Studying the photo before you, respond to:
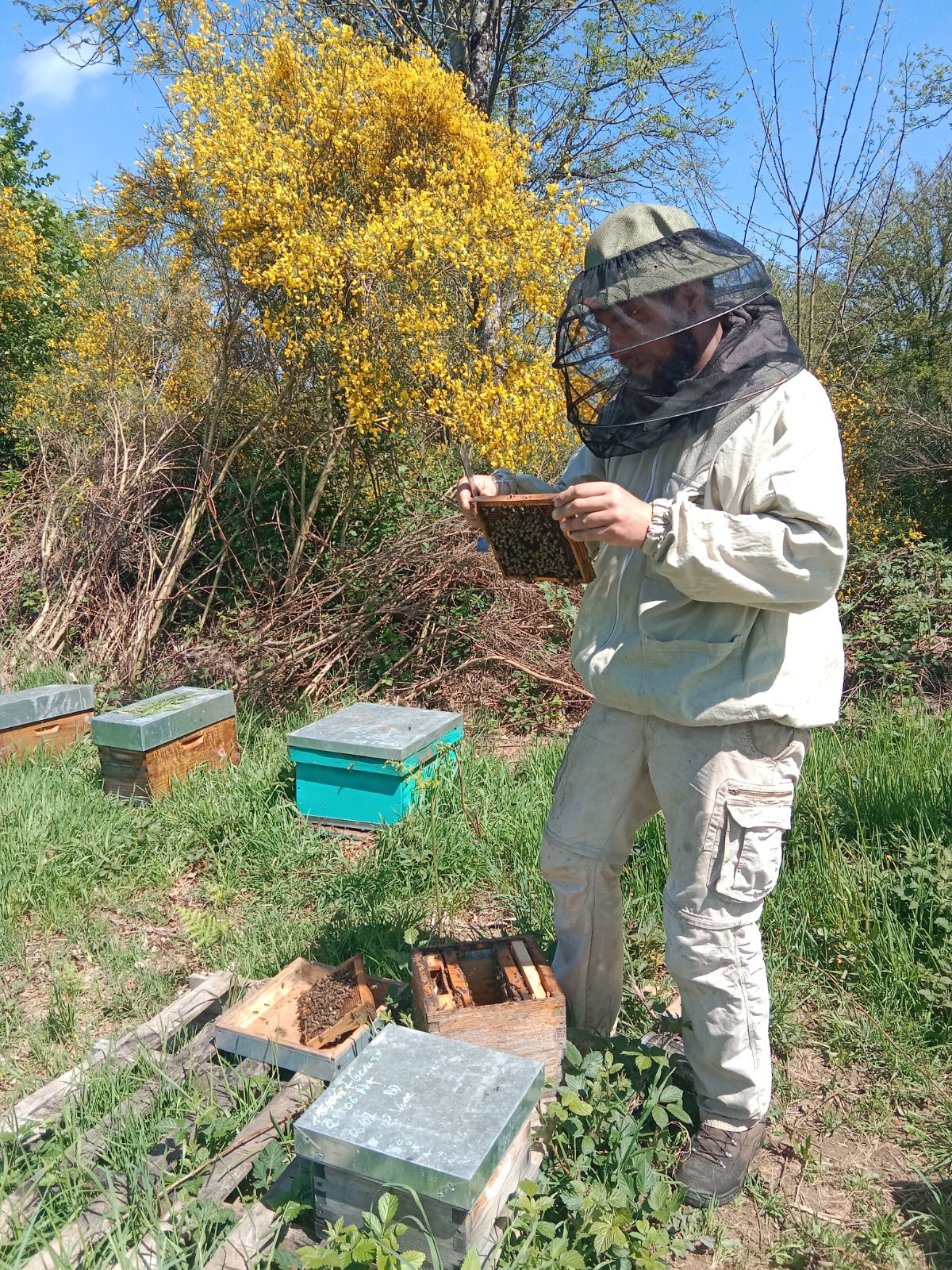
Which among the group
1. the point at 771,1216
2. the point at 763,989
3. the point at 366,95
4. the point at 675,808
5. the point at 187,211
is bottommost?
the point at 771,1216

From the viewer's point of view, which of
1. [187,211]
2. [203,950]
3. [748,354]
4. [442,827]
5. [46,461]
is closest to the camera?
[748,354]

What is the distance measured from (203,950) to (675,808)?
1953mm

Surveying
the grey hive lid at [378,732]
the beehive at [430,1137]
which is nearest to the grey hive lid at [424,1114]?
the beehive at [430,1137]

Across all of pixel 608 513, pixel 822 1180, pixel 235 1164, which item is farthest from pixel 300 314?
pixel 822 1180

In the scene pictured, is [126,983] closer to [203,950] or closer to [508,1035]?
[203,950]

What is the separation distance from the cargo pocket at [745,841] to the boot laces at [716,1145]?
1.86 ft

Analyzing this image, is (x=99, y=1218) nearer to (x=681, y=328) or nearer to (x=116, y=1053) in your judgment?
(x=116, y=1053)

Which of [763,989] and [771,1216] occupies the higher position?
[763,989]

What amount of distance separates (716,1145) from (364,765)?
6.90 feet

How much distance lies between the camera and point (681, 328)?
1789 millimetres

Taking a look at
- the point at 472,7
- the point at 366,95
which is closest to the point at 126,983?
the point at 366,95

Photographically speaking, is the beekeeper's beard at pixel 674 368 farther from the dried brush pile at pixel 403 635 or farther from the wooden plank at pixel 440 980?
the dried brush pile at pixel 403 635

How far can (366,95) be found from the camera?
222 inches

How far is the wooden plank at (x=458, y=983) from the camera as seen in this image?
7.21ft
